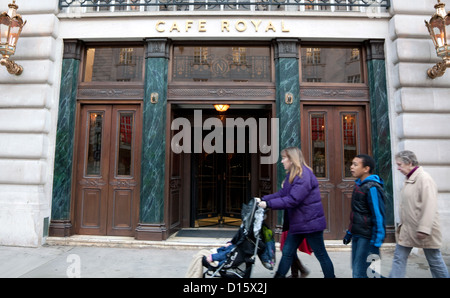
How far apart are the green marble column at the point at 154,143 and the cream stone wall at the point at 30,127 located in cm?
215

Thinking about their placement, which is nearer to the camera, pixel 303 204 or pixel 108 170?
pixel 303 204

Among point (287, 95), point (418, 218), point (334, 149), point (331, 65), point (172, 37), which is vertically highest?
point (172, 37)

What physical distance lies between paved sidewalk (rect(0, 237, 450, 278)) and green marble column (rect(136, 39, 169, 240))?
0.44m

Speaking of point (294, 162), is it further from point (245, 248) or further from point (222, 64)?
point (222, 64)

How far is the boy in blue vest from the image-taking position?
10.6 ft

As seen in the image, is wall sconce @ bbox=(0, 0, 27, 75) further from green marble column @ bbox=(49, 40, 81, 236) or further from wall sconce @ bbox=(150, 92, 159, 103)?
wall sconce @ bbox=(150, 92, 159, 103)

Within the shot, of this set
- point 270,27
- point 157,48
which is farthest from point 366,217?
point 157,48

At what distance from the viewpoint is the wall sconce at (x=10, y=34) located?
5.77 m

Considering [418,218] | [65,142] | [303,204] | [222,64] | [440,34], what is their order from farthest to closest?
1. [222,64]
2. [65,142]
3. [440,34]
4. [303,204]
5. [418,218]

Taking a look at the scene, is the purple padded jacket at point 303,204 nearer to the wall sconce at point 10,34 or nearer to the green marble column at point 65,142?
the green marble column at point 65,142

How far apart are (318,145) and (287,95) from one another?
54.6 inches

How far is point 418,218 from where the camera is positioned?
329 cm

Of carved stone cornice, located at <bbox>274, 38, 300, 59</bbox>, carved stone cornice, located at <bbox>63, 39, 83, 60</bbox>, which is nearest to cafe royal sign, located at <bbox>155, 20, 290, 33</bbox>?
carved stone cornice, located at <bbox>274, 38, 300, 59</bbox>
